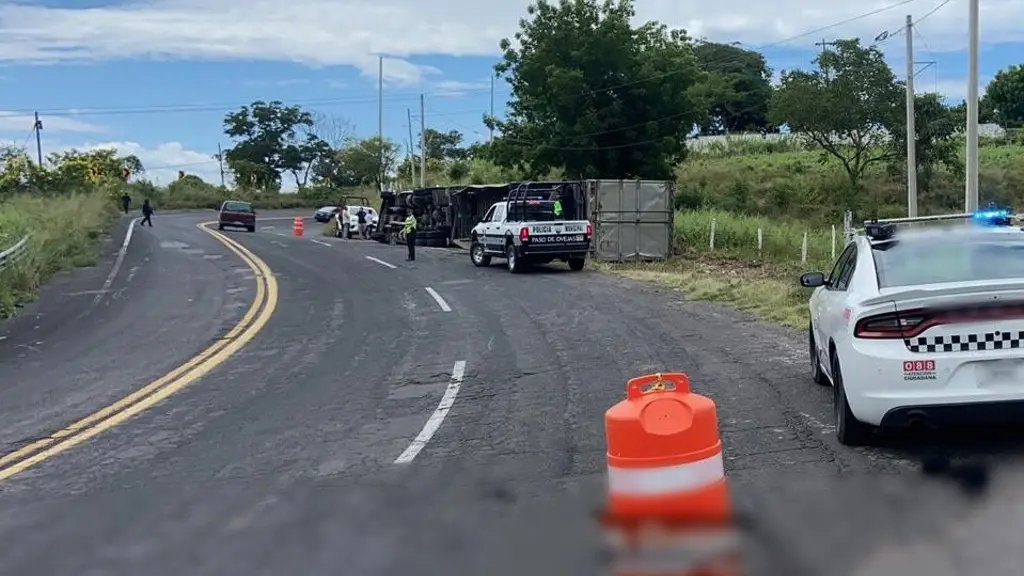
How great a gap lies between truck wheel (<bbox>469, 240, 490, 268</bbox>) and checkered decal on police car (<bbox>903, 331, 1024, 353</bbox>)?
20.4 meters

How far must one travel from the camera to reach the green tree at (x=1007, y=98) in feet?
282

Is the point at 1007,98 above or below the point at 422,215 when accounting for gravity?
above

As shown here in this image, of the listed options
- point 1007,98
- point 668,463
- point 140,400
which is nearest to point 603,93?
point 140,400

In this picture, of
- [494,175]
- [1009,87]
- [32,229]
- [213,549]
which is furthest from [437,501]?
[1009,87]

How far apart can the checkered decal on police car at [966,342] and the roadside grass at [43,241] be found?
1566cm

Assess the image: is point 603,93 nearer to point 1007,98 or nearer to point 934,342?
point 934,342

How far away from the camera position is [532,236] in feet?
79.6

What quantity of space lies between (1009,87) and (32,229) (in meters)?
82.3

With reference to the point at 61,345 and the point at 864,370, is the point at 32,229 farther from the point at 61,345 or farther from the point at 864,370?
the point at 864,370

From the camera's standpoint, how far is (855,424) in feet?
22.9

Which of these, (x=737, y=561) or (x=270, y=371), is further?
(x=270, y=371)

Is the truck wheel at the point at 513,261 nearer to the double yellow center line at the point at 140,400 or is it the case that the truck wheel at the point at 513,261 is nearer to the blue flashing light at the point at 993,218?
the double yellow center line at the point at 140,400

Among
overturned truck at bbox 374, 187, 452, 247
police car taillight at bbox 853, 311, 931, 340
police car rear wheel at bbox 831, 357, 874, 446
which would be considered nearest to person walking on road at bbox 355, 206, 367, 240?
overturned truck at bbox 374, 187, 452, 247

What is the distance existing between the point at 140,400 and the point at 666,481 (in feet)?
24.1
